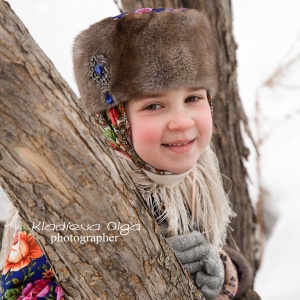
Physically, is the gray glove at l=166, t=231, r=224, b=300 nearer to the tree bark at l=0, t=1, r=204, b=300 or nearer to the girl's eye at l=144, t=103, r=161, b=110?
the tree bark at l=0, t=1, r=204, b=300

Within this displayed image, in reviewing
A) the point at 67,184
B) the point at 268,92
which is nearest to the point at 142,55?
the point at 67,184

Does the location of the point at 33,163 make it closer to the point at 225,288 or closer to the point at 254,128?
the point at 225,288

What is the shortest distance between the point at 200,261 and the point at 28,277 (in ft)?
1.64

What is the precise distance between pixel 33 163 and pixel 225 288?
931mm

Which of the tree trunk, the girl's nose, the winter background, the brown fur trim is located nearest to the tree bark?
the girl's nose

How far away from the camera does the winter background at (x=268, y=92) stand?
2355 mm

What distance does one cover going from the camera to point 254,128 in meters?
2.92

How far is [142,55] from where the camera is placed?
106cm

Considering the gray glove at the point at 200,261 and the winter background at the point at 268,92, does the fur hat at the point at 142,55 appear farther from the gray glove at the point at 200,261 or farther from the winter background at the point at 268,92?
the winter background at the point at 268,92

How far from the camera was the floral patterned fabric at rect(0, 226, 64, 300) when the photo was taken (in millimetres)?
1051

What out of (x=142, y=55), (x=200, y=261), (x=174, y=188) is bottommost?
(x=200, y=261)

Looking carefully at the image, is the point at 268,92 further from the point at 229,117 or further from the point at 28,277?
the point at 28,277

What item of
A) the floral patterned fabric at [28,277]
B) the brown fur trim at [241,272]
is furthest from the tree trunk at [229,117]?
the floral patterned fabric at [28,277]

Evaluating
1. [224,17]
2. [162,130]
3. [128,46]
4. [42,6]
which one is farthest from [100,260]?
[42,6]
